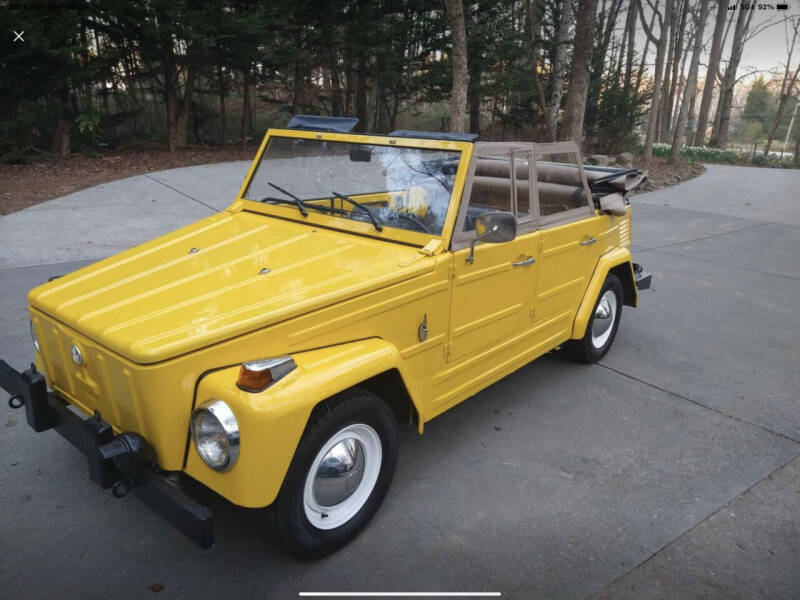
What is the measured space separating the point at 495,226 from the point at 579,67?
10.9 m

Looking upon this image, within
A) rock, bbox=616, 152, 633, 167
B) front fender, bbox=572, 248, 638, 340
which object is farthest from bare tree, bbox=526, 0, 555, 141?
front fender, bbox=572, 248, 638, 340

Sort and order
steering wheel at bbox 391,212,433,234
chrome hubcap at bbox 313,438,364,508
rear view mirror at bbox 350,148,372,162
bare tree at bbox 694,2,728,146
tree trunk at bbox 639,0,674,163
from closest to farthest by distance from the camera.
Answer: chrome hubcap at bbox 313,438,364,508 → steering wheel at bbox 391,212,433,234 → rear view mirror at bbox 350,148,372,162 → tree trunk at bbox 639,0,674,163 → bare tree at bbox 694,2,728,146

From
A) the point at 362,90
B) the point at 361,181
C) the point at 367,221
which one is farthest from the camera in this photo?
the point at 362,90

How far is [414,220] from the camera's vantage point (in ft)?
10.7

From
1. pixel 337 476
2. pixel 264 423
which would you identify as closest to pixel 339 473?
pixel 337 476

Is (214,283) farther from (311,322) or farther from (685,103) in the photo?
(685,103)

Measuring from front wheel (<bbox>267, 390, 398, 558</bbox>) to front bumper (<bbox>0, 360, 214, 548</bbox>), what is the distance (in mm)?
348

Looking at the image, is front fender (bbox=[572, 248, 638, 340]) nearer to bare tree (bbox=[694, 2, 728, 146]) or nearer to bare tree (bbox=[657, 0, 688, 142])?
bare tree (bbox=[694, 2, 728, 146])

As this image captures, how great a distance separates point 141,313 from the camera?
2557 mm

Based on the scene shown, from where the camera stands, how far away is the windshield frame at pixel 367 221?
10.4 feet

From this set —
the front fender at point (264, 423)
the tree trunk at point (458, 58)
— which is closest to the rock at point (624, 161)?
the tree trunk at point (458, 58)

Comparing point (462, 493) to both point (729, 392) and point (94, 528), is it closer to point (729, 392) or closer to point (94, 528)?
point (94, 528)

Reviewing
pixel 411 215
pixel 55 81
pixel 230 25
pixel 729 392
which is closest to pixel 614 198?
pixel 729 392

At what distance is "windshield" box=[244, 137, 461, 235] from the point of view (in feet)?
10.7
